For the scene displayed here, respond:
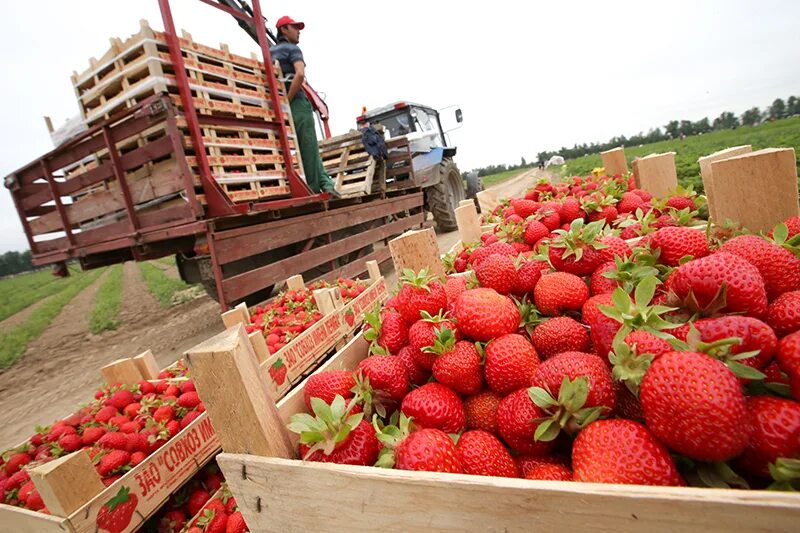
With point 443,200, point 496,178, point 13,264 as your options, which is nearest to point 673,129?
point 496,178

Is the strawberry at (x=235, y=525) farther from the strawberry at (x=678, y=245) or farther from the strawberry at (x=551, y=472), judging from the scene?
the strawberry at (x=678, y=245)

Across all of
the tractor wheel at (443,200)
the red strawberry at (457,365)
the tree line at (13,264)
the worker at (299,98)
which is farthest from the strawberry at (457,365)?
the tree line at (13,264)

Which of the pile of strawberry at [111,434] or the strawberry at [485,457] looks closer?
the strawberry at [485,457]

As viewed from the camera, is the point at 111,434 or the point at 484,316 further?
the point at 111,434

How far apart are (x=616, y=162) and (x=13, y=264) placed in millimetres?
87181

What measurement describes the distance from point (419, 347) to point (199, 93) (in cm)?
407

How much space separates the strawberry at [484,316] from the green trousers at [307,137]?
5.10 m

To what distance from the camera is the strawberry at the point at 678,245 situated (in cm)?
112

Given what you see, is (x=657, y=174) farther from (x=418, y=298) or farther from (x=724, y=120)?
(x=724, y=120)

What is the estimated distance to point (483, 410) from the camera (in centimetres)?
103

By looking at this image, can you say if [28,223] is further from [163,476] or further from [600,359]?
[600,359]

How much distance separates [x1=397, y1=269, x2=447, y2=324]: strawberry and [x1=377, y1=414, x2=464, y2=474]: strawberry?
17.4 inches

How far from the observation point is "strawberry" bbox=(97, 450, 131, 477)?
1.56 m

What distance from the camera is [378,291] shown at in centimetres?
345
